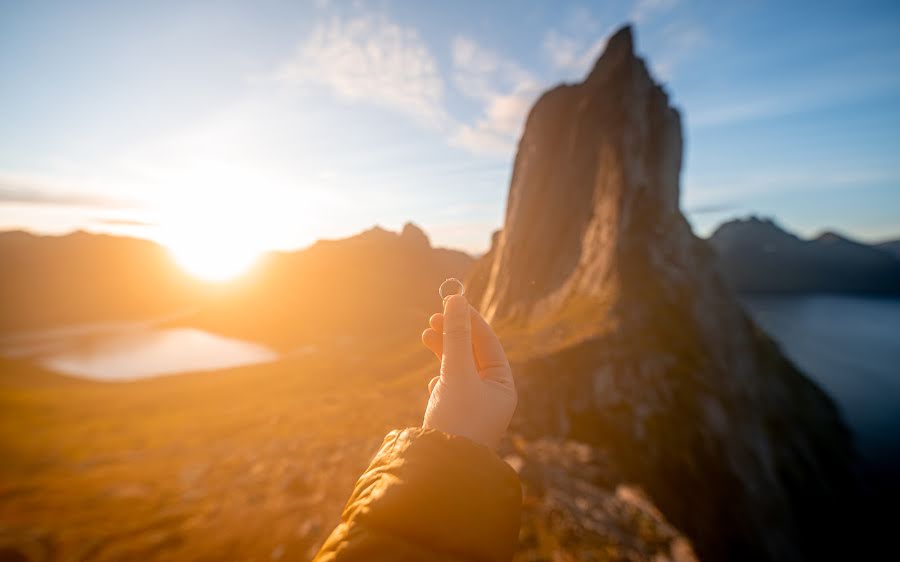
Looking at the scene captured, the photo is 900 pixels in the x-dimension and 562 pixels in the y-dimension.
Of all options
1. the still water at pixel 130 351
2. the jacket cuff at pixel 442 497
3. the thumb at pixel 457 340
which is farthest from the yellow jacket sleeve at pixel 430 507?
the still water at pixel 130 351

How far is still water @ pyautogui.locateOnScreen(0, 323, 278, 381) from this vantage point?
60.1m

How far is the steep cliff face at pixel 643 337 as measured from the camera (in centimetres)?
1930

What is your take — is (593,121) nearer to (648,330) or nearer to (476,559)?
(648,330)

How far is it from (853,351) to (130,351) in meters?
201

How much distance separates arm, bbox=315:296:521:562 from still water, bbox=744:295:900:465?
83.5 meters

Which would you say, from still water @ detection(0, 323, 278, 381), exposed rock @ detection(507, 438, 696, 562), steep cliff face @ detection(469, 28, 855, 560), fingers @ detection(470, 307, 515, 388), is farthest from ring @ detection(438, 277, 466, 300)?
still water @ detection(0, 323, 278, 381)

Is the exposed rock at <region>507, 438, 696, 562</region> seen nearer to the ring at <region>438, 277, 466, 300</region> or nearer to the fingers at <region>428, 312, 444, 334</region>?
the fingers at <region>428, 312, 444, 334</region>

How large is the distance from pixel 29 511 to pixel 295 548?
29.7 ft

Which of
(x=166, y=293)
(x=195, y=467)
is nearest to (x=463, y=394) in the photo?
(x=195, y=467)

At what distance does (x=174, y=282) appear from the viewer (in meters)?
140

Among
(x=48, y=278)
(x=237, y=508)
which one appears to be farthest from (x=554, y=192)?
(x=48, y=278)

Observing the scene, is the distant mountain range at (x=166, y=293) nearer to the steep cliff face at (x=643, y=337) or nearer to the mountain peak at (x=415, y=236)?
the steep cliff face at (x=643, y=337)

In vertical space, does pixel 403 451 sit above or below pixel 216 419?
above

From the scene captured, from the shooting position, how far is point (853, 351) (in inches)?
3962
